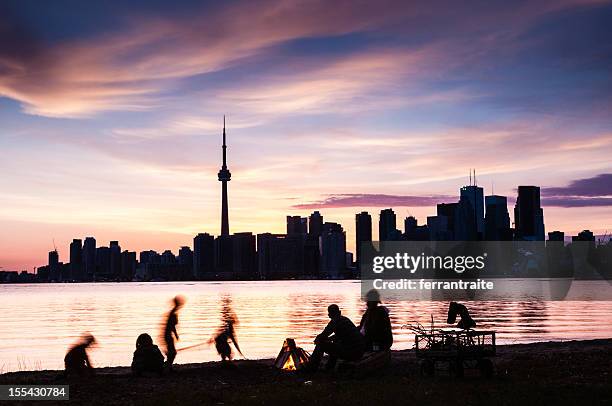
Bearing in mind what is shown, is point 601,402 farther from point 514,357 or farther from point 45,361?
point 45,361

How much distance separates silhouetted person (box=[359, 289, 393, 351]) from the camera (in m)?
21.9

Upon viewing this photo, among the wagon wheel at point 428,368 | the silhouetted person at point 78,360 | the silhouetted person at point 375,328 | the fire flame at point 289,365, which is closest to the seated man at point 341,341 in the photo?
the fire flame at point 289,365

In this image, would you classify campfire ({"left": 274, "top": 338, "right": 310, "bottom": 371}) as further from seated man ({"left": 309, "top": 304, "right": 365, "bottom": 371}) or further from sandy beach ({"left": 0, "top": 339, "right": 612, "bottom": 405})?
seated man ({"left": 309, "top": 304, "right": 365, "bottom": 371})

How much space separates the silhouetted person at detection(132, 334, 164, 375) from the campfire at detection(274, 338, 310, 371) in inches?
141

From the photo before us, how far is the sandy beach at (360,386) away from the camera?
1582cm

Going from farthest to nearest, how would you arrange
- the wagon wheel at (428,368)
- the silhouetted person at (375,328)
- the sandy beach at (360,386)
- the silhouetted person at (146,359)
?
the silhouetted person at (375,328), the silhouetted person at (146,359), the wagon wheel at (428,368), the sandy beach at (360,386)

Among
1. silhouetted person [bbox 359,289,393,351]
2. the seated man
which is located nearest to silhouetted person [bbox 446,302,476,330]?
silhouetted person [bbox 359,289,393,351]

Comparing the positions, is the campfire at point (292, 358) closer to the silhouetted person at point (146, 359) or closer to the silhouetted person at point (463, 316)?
the silhouetted person at point (146, 359)

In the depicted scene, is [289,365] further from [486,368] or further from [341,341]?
[486,368]

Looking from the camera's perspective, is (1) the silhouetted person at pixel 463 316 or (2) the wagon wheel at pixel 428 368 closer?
(2) the wagon wheel at pixel 428 368

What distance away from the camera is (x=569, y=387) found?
17.1m

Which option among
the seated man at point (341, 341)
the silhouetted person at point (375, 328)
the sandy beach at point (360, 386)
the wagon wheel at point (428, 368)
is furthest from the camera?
the silhouetted person at point (375, 328)

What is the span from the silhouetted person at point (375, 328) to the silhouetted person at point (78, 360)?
8.19 m

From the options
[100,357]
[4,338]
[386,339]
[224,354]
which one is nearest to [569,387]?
[386,339]
